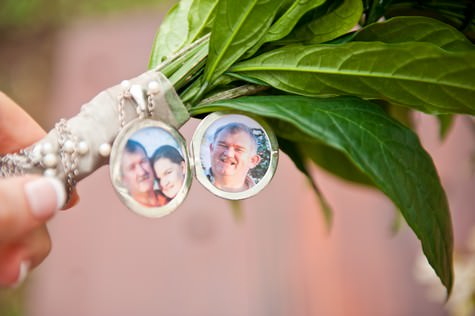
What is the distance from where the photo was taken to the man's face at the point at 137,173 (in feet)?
0.87

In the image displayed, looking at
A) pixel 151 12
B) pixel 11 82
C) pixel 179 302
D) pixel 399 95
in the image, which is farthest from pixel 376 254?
pixel 11 82

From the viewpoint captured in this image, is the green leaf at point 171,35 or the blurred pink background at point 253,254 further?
the blurred pink background at point 253,254

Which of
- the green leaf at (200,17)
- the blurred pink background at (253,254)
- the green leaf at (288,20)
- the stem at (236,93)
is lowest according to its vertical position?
the blurred pink background at (253,254)

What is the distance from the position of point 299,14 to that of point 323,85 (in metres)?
0.04

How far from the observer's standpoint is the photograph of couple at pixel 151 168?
266mm

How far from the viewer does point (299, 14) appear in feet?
0.93

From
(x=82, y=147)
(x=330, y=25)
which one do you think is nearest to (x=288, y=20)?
(x=330, y=25)

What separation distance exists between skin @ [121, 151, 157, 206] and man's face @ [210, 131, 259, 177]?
39 millimetres

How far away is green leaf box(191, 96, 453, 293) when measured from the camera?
254 millimetres

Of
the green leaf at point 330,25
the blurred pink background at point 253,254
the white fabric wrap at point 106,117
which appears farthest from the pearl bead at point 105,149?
the blurred pink background at point 253,254

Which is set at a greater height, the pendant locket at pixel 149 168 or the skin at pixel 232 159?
the pendant locket at pixel 149 168

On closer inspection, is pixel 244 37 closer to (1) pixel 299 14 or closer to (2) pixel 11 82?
(1) pixel 299 14

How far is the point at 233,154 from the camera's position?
29 centimetres

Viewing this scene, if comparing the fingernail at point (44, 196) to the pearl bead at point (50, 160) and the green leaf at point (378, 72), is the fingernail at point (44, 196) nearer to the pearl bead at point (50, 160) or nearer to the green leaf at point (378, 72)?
the pearl bead at point (50, 160)
